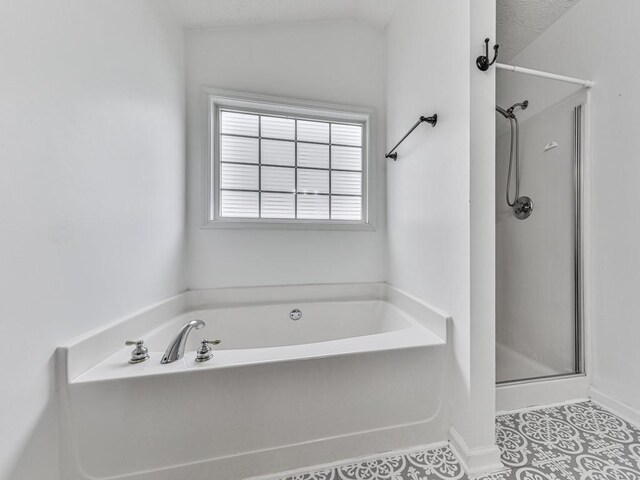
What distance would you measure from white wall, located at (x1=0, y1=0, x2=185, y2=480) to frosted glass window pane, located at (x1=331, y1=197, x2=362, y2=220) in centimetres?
124

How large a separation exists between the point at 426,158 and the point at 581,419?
1568 millimetres

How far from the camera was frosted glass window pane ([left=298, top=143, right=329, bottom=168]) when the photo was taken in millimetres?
2033

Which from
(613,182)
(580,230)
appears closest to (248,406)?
(580,230)

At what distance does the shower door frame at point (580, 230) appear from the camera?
1.44 m

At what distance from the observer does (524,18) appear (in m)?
1.58

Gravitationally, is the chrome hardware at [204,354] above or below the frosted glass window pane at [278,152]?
below

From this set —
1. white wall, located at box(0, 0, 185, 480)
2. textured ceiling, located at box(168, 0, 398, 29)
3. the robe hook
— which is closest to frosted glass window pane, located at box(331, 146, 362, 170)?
textured ceiling, located at box(168, 0, 398, 29)

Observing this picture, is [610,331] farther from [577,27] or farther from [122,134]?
[122,134]

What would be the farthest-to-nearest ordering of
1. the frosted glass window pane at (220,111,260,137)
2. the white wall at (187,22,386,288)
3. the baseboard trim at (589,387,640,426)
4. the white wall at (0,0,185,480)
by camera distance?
the frosted glass window pane at (220,111,260,137) → the white wall at (187,22,386,288) → the baseboard trim at (589,387,640,426) → the white wall at (0,0,185,480)

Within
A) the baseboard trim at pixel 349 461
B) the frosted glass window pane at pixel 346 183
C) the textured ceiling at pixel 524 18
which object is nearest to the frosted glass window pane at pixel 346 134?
the frosted glass window pane at pixel 346 183

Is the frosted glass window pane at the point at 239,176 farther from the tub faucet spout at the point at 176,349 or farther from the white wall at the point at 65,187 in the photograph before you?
the tub faucet spout at the point at 176,349

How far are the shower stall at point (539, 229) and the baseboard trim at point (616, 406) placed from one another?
114mm

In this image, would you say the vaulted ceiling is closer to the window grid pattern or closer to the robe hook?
the window grid pattern

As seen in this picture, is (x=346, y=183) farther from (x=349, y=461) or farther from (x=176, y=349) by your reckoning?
(x=349, y=461)
